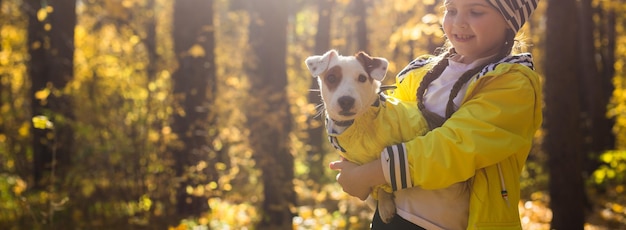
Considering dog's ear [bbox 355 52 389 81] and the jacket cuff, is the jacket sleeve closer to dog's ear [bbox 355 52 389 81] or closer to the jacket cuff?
the jacket cuff

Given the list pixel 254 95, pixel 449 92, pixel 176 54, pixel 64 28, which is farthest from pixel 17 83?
pixel 449 92

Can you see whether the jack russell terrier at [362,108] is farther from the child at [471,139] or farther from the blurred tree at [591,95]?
the blurred tree at [591,95]

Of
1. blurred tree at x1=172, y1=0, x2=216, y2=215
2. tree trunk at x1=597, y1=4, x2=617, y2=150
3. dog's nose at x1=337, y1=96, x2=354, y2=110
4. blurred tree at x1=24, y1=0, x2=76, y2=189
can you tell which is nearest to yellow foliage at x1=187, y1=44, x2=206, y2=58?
blurred tree at x1=172, y1=0, x2=216, y2=215

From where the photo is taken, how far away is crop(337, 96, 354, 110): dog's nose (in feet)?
9.52

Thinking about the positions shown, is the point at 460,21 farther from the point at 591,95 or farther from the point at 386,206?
the point at 591,95

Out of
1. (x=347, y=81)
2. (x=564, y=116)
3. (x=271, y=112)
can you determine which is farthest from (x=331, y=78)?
(x=271, y=112)

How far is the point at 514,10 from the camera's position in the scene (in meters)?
2.55

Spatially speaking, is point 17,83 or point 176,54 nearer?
point 176,54

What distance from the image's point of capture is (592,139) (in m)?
14.8

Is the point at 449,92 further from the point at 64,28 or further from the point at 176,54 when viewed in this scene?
the point at 64,28

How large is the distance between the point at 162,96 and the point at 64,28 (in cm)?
335

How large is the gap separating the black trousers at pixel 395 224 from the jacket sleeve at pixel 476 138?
27 centimetres

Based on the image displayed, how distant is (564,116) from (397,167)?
6.01 metres

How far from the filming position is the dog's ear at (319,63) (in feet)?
10.5
